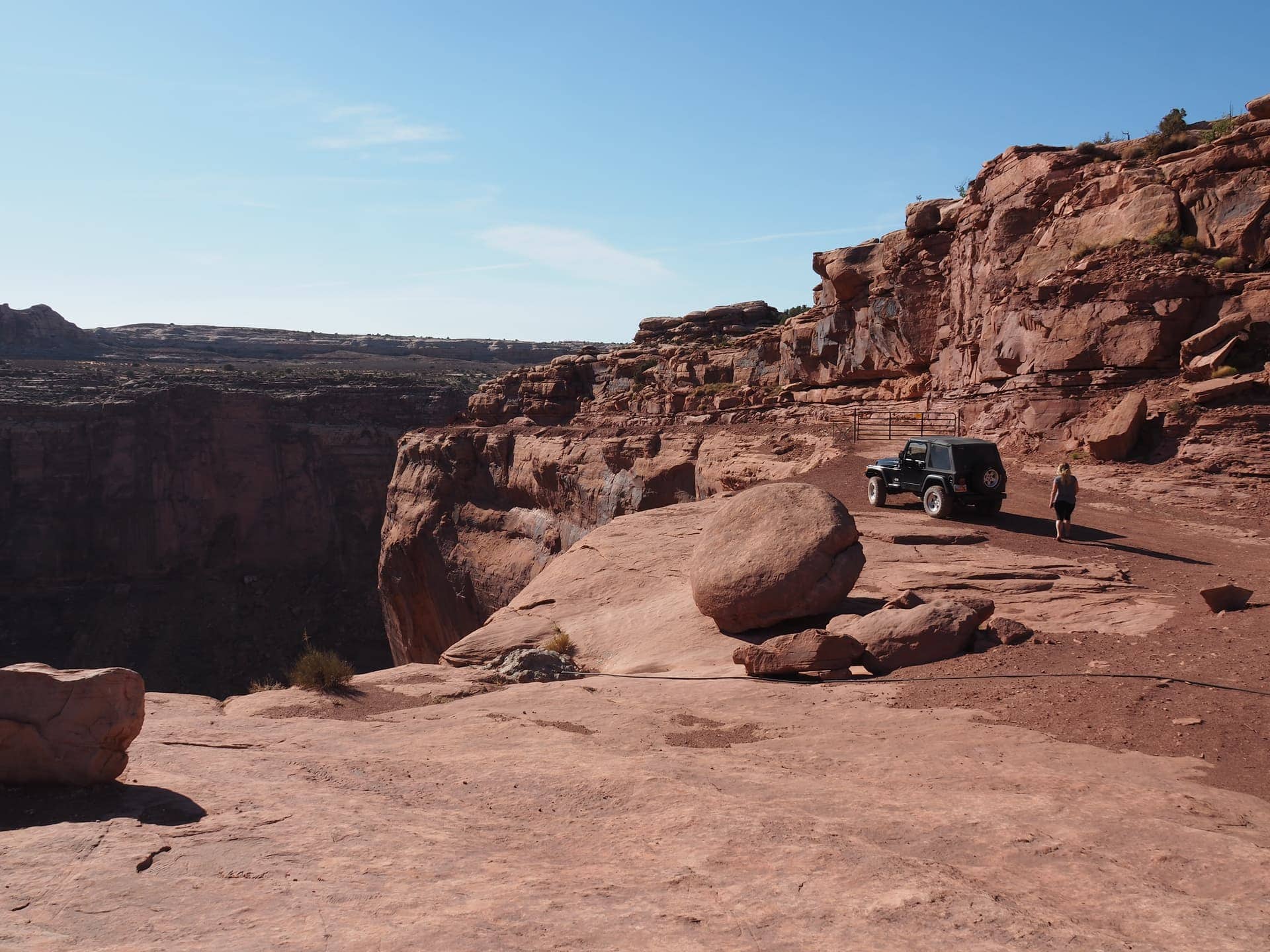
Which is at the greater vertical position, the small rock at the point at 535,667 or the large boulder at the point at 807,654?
the large boulder at the point at 807,654

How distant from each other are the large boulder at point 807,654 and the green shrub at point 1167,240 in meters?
17.1

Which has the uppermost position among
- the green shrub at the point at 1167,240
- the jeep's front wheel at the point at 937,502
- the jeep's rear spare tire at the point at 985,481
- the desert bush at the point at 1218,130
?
the desert bush at the point at 1218,130

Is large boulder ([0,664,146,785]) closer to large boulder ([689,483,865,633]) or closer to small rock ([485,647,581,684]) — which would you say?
small rock ([485,647,581,684])

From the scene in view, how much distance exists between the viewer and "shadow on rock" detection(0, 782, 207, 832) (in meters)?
6.00

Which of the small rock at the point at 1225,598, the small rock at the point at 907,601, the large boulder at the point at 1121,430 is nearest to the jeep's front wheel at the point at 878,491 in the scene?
the large boulder at the point at 1121,430

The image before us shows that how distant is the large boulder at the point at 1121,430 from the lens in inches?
787

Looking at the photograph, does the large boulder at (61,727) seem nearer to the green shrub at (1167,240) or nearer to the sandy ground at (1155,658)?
the sandy ground at (1155,658)

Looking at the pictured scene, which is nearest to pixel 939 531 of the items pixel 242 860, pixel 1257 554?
pixel 1257 554

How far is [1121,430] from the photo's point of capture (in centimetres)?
2003

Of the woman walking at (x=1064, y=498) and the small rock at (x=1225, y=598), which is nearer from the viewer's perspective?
the small rock at (x=1225, y=598)

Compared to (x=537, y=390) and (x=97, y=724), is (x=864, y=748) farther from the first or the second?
(x=537, y=390)

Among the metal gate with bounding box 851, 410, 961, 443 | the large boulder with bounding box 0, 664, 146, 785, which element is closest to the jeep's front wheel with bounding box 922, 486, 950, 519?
the metal gate with bounding box 851, 410, 961, 443

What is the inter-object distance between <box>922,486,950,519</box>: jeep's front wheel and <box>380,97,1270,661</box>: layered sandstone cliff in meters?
6.18

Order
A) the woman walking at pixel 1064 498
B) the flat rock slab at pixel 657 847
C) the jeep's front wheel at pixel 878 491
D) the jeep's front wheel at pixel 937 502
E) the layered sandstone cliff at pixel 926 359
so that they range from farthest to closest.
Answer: the layered sandstone cliff at pixel 926 359 < the jeep's front wheel at pixel 878 491 < the jeep's front wheel at pixel 937 502 < the woman walking at pixel 1064 498 < the flat rock slab at pixel 657 847
